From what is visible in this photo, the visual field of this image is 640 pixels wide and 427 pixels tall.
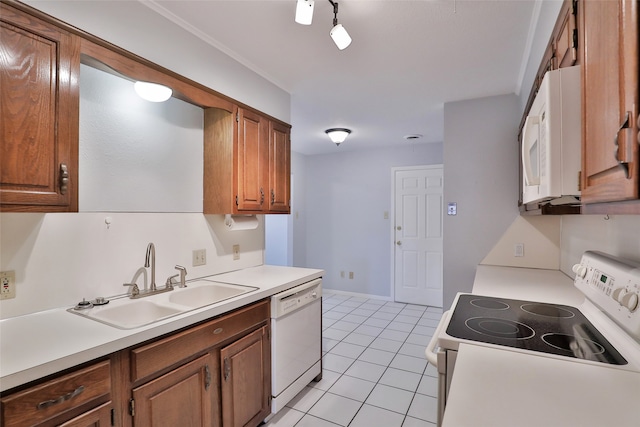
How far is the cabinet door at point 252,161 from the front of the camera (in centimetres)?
225

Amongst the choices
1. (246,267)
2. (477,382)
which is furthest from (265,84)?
(477,382)

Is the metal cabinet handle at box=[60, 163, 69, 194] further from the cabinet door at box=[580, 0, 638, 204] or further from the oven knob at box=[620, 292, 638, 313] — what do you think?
the oven knob at box=[620, 292, 638, 313]

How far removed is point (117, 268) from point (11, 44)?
107cm

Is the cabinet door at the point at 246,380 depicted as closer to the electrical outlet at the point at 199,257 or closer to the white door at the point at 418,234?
the electrical outlet at the point at 199,257

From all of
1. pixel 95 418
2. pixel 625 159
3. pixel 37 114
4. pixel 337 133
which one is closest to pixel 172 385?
pixel 95 418

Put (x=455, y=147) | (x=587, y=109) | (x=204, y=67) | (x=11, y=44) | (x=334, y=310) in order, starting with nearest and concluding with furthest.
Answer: (x=587, y=109) → (x=11, y=44) → (x=204, y=67) → (x=455, y=147) → (x=334, y=310)

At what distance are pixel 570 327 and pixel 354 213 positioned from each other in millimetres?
4055

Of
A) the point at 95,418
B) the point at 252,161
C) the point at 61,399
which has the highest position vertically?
Result: the point at 252,161

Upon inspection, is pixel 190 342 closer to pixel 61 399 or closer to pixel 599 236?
pixel 61 399

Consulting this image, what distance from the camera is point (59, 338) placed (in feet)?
3.74

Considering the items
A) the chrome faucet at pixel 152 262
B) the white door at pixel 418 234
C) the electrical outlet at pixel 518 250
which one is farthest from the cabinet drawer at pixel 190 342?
the white door at pixel 418 234

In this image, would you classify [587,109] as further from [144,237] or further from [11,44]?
[144,237]

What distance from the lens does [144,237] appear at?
1851mm

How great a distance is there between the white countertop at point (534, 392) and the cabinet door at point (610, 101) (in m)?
0.49
